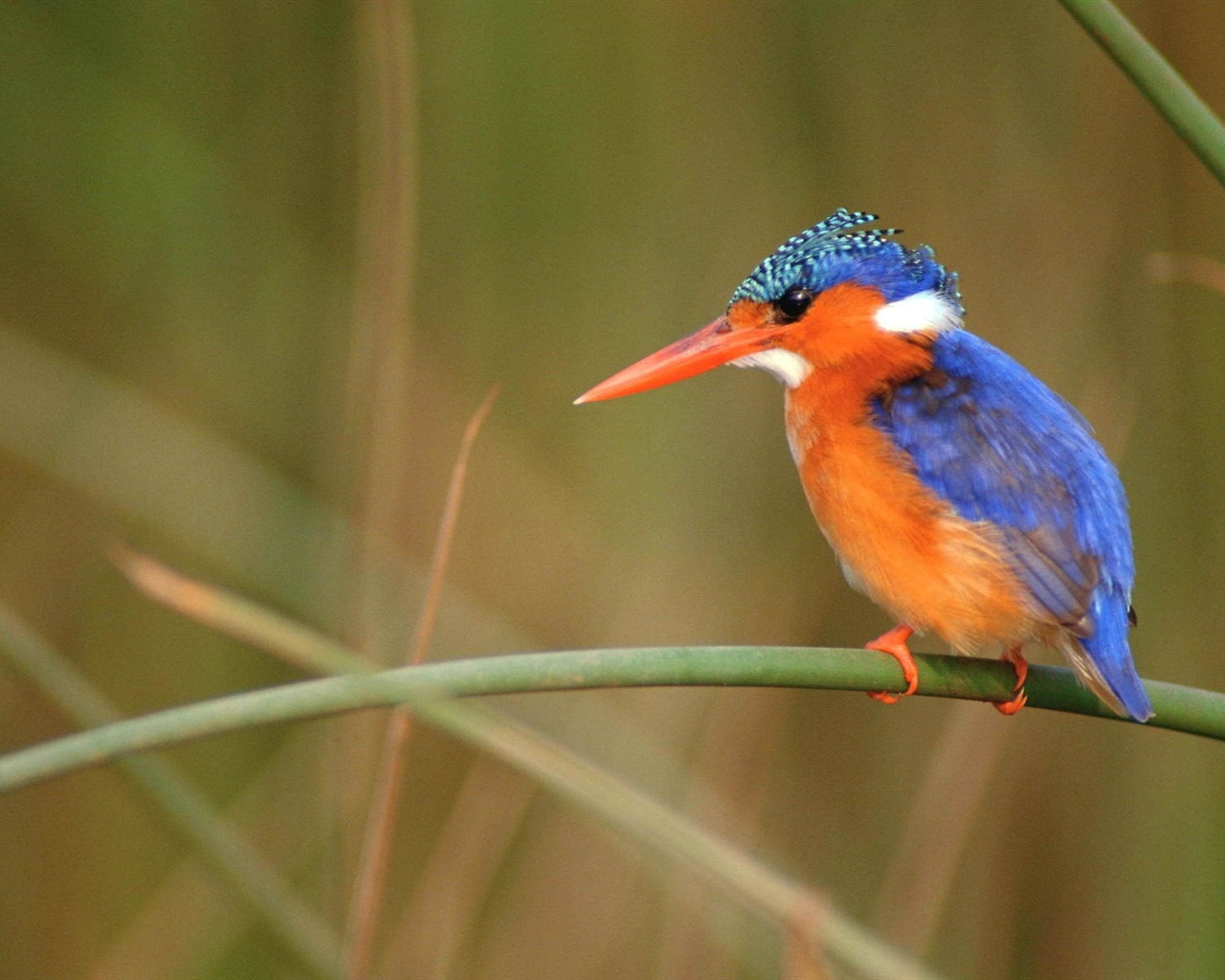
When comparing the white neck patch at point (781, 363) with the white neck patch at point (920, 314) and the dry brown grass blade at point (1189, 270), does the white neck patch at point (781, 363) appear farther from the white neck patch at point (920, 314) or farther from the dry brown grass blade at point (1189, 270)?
the dry brown grass blade at point (1189, 270)

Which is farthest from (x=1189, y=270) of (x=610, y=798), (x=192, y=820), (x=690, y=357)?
(x=192, y=820)

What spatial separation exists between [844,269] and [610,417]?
0.56 m

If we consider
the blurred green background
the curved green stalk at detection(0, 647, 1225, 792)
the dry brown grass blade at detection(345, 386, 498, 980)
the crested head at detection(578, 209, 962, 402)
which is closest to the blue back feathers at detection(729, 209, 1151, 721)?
the crested head at detection(578, 209, 962, 402)

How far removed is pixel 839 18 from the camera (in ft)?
7.39

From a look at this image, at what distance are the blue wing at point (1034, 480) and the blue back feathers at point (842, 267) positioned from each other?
23cm

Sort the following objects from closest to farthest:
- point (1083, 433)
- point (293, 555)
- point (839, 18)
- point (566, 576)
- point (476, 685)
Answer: point (476, 685) → point (1083, 433) → point (293, 555) → point (839, 18) → point (566, 576)

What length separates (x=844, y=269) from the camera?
1970 mm

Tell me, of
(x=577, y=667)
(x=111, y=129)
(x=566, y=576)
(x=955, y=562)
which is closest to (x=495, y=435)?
(x=566, y=576)

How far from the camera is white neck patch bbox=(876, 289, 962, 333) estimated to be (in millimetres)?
1923

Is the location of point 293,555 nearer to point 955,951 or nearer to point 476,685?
point 476,685

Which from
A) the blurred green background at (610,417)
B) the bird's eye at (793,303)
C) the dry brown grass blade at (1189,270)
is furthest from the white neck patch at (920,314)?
the blurred green background at (610,417)

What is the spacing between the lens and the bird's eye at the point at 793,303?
6.48 ft

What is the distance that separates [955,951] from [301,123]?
1.84 meters

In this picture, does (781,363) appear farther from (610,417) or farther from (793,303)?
(610,417)
